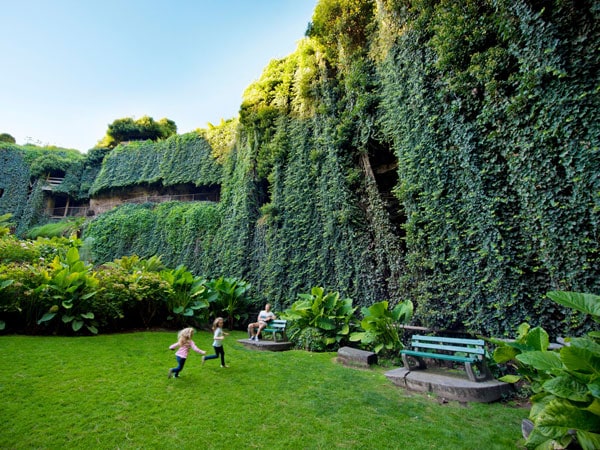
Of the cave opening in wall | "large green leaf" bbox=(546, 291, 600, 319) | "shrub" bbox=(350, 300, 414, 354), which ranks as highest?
the cave opening in wall

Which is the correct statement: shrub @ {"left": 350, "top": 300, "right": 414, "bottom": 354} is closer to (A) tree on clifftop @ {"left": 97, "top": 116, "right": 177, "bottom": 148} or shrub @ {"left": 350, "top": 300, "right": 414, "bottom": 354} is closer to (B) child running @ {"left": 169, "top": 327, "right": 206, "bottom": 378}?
(B) child running @ {"left": 169, "top": 327, "right": 206, "bottom": 378}

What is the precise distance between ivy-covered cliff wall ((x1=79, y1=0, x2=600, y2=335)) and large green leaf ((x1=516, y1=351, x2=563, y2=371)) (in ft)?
8.14

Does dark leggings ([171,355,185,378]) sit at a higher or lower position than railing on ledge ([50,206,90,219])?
lower

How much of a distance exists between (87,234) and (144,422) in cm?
1878

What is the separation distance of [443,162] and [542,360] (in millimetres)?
4443

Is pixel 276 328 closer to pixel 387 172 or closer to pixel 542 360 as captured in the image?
pixel 387 172

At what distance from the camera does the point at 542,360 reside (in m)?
2.49

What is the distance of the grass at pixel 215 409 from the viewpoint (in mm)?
2848

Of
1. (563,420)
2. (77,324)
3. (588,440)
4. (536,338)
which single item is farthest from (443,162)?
(77,324)

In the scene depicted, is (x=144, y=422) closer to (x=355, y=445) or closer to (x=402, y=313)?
(x=355, y=445)

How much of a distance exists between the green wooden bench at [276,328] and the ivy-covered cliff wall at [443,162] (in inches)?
67.5

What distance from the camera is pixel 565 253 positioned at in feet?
14.1

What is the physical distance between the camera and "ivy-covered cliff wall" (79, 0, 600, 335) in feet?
14.4

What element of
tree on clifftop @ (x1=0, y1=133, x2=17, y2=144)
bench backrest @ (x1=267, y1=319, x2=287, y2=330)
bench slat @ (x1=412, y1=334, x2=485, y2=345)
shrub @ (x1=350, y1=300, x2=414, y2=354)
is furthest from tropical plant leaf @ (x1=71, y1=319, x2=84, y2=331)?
tree on clifftop @ (x1=0, y1=133, x2=17, y2=144)
